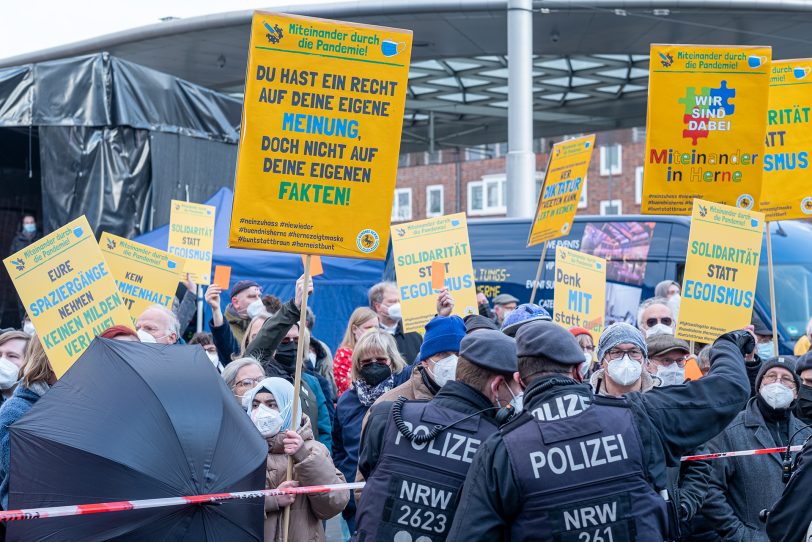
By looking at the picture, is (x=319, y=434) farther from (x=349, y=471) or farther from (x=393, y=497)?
(x=393, y=497)

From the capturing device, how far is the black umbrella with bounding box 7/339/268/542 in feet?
13.4

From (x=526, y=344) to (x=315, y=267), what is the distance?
7.75 meters

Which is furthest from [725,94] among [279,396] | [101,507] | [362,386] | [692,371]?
[101,507]

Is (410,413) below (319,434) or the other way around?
the other way around

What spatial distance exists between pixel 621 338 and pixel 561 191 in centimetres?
582

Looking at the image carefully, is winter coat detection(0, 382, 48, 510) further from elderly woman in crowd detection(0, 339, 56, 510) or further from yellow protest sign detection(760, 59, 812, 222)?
yellow protest sign detection(760, 59, 812, 222)

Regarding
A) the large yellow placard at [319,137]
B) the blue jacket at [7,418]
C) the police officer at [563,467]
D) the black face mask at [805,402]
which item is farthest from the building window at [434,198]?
the police officer at [563,467]

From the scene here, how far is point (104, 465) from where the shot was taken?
4102 millimetres

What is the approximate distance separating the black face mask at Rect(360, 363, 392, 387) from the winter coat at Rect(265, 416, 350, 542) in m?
1.66

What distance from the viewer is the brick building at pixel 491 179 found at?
48.3m

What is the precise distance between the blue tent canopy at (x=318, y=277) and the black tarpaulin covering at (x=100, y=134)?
36.5 inches

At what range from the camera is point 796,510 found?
4234 mm

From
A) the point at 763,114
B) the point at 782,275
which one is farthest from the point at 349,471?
the point at 782,275

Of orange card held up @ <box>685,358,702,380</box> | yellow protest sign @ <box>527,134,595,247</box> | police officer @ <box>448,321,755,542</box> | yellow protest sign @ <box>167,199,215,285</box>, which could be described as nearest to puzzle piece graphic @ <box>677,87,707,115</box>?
orange card held up @ <box>685,358,702,380</box>
